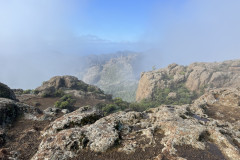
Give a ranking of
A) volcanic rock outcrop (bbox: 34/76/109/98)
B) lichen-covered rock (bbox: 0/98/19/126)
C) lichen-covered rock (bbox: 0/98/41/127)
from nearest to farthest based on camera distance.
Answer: lichen-covered rock (bbox: 0/98/19/126), lichen-covered rock (bbox: 0/98/41/127), volcanic rock outcrop (bbox: 34/76/109/98)

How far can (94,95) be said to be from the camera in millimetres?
60594

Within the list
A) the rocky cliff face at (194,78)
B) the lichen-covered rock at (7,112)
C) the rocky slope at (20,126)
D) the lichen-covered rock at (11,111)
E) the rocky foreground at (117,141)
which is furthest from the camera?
the rocky cliff face at (194,78)

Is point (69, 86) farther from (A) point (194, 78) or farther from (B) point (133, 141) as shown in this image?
(A) point (194, 78)

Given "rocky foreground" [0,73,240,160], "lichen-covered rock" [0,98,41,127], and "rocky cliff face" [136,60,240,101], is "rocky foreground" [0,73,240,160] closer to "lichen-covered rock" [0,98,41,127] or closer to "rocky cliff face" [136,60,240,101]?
"lichen-covered rock" [0,98,41,127]

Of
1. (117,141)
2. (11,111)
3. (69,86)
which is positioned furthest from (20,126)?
(69,86)

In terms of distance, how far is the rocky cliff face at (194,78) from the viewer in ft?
268

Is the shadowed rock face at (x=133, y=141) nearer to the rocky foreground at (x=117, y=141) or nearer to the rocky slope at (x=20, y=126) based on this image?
the rocky foreground at (x=117, y=141)

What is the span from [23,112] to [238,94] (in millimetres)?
42208

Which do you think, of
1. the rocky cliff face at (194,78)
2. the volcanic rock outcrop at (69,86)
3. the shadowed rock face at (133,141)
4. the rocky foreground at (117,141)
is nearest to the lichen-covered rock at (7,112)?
the rocky foreground at (117,141)

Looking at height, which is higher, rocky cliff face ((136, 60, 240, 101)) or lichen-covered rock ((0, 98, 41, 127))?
lichen-covered rock ((0, 98, 41, 127))

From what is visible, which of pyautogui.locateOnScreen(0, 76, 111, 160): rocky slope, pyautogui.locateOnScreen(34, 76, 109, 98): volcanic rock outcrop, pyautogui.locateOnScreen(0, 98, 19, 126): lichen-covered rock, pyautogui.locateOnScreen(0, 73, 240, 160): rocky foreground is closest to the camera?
pyautogui.locateOnScreen(0, 73, 240, 160): rocky foreground

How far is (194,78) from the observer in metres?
87.9

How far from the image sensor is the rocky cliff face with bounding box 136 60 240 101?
8162 centimetres

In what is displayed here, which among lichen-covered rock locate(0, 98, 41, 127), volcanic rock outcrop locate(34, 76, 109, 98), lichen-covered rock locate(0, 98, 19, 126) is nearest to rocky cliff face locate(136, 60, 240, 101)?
volcanic rock outcrop locate(34, 76, 109, 98)
